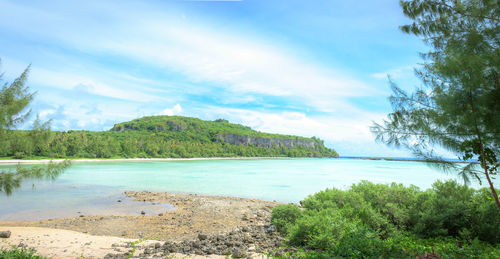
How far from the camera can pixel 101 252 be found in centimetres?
602

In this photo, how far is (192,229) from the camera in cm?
890

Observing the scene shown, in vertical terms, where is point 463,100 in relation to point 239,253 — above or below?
above

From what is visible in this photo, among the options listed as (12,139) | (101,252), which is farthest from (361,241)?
(12,139)

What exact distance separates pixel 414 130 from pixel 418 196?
3.53m

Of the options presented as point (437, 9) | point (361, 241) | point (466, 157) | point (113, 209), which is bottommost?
point (113, 209)

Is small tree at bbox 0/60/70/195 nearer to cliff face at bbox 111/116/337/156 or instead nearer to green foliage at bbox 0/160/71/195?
green foliage at bbox 0/160/71/195

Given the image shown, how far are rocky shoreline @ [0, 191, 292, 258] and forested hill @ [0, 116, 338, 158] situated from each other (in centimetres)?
345

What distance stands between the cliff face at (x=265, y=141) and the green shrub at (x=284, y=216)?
129167 millimetres

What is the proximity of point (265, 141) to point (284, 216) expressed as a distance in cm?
14876

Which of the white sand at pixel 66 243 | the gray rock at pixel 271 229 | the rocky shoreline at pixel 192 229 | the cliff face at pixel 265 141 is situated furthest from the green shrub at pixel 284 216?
the cliff face at pixel 265 141

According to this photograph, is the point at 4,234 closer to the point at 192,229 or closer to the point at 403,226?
the point at 192,229

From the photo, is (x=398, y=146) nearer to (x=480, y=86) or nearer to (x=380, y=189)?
(x=480, y=86)

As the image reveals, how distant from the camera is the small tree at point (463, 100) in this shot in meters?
4.34

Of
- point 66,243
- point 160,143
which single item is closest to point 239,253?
point 66,243
